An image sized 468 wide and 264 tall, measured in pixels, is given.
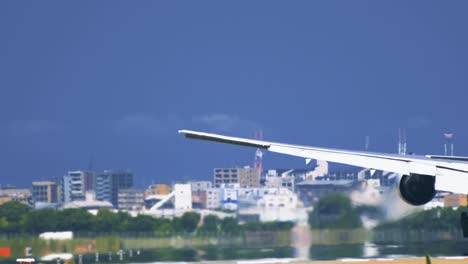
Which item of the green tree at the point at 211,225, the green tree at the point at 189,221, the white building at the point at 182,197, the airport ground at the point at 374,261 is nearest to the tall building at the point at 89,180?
the white building at the point at 182,197

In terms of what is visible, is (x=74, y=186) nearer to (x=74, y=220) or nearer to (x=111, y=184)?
(x=111, y=184)

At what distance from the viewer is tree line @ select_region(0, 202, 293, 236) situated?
53062 millimetres

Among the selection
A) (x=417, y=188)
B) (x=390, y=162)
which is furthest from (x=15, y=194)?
(x=390, y=162)

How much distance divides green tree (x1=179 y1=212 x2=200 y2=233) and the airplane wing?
72.7ft

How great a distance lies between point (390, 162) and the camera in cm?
3041

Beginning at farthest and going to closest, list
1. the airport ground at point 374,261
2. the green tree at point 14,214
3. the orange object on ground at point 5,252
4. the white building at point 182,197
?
the white building at point 182,197
the green tree at point 14,214
the orange object on ground at point 5,252
the airport ground at point 374,261

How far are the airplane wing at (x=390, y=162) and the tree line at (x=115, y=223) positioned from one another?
20071 mm

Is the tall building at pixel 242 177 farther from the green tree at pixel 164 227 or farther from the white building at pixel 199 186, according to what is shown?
the green tree at pixel 164 227

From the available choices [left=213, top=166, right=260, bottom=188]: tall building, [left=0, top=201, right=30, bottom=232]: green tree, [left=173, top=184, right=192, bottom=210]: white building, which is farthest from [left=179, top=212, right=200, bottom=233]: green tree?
[left=213, top=166, right=260, bottom=188]: tall building

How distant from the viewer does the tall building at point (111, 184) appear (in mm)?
81088

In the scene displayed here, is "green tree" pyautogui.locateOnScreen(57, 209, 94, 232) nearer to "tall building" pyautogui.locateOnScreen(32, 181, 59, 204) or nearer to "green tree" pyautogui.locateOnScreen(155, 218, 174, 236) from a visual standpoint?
"green tree" pyautogui.locateOnScreen(155, 218, 174, 236)

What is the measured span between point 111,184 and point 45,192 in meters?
15.7

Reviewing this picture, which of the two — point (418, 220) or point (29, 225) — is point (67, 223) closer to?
point (29, 225)

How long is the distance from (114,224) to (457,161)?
25062 mm
